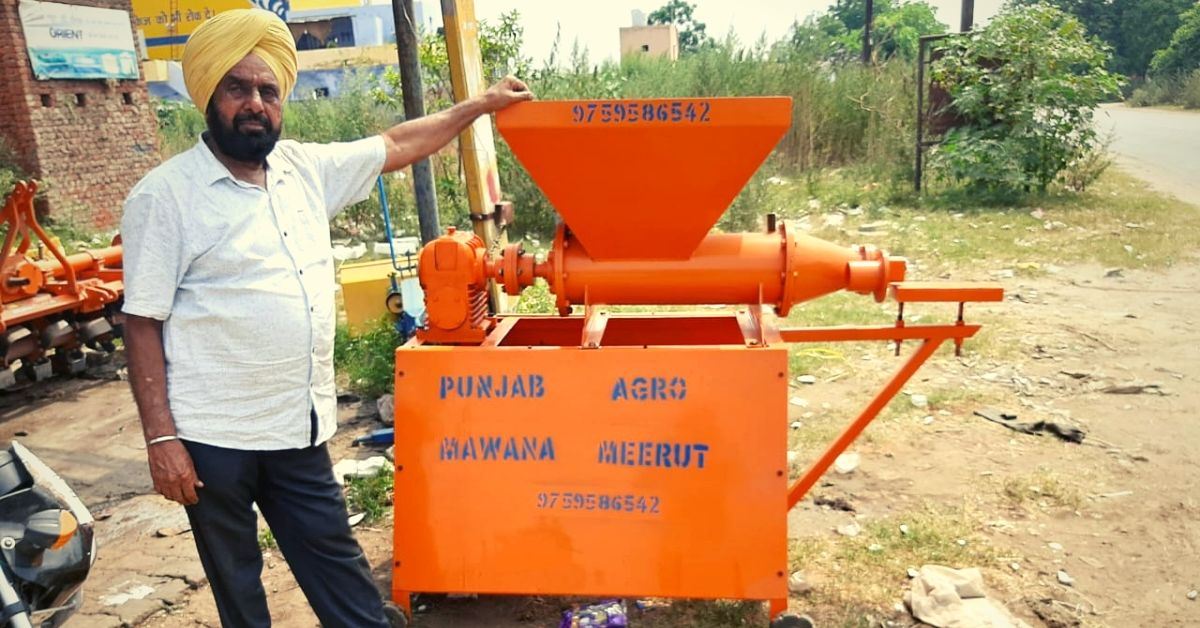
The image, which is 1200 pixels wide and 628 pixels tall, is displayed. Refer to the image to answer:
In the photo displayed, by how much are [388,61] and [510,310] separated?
107 feet

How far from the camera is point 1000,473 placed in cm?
400

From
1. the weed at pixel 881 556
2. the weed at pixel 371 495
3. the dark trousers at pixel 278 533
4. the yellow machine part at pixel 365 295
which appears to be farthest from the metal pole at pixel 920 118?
the dark trousers at pixel 278 533

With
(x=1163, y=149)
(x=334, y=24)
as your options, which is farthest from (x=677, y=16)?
(x=1163, y=149)

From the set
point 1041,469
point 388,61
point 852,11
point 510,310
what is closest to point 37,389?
point 510,310

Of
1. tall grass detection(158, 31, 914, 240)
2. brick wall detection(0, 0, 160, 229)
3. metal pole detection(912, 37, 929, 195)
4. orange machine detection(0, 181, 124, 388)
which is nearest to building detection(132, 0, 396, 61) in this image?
brick wall detection(0, 0, 160, 229)

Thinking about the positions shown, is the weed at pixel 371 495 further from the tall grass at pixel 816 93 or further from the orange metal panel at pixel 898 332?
the tall grass at pixel 816 93

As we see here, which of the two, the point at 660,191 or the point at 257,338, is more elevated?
the point at 660,191

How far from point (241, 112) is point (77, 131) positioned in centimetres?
1240

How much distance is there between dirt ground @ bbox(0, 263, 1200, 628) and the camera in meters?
3.17

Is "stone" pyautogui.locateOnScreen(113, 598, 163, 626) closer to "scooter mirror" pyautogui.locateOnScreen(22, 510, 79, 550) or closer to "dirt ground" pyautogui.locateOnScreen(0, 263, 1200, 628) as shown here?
"dirt ground" pyautogui.locateOnScreen(0, 263, 1200, 628)

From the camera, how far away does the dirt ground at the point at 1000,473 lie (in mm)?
3166

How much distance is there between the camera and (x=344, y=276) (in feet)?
20.3

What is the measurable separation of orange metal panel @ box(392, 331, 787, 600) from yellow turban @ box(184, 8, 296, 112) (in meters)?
1.05

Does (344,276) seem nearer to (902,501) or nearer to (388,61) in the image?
(902,501)
